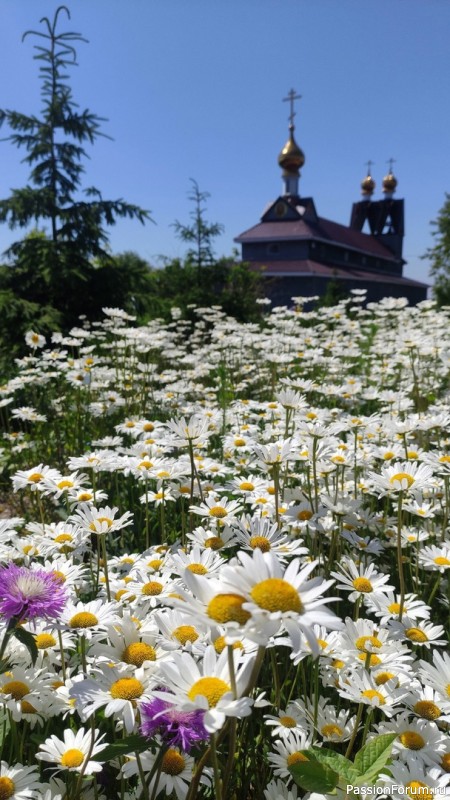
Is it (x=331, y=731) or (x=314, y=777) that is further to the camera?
(x=331, y=731)

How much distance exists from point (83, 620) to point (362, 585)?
900 mm

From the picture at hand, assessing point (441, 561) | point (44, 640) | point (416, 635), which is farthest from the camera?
point (441, 561)

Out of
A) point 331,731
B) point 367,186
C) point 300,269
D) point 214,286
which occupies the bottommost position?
point 331,731

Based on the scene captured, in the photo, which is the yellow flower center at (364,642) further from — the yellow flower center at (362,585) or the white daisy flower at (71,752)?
the white daisy flower at (71,752)

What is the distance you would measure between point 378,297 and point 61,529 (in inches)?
1367

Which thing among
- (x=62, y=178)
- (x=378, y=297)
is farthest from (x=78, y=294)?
(x=378, y=297)

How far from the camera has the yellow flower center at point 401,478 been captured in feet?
6.06

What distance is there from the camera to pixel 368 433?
3396mm

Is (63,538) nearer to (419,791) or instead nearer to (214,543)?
(214,543)

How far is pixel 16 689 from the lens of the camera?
126cm

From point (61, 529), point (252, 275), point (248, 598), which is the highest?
point (252, 275)

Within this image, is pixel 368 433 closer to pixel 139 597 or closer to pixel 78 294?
pixel 139 597

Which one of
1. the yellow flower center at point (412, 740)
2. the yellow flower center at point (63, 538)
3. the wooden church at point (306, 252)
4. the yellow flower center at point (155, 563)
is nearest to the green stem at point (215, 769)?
the yellow flower center at point (412, 740)

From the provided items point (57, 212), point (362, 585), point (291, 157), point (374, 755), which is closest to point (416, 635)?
point (362, 585)
